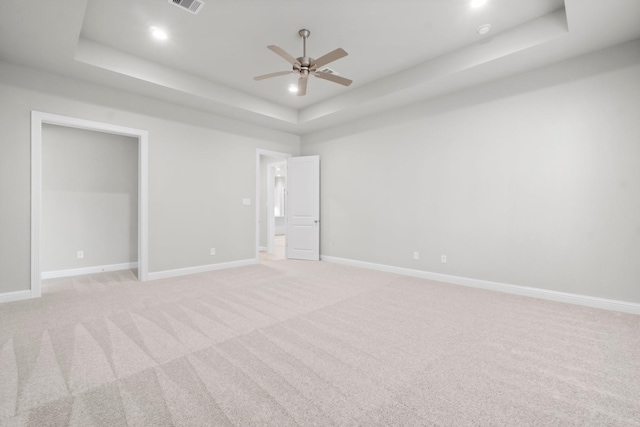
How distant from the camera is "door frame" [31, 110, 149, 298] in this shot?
3.51 m

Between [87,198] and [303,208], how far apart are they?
405 cm

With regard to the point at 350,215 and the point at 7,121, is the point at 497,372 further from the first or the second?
the point at 7,121

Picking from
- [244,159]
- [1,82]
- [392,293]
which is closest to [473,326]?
[392,293]

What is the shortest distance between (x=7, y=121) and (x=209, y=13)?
2782 millimetres

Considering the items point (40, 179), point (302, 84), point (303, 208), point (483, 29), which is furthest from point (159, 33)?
point (303, 208)

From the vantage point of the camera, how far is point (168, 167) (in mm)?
4625

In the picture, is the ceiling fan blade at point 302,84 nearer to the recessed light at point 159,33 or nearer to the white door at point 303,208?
the recessed light at point 159,33

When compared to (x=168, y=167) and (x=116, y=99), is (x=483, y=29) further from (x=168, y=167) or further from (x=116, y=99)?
(x=116, y=99)

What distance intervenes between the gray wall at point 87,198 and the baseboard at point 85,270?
7 cm

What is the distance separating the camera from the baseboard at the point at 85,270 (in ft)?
15.5

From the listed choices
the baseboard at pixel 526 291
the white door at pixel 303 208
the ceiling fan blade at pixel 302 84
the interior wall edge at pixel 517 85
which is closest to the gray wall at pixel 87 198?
the white door at pixel 303 208

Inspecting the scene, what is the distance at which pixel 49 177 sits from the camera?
4785 mm

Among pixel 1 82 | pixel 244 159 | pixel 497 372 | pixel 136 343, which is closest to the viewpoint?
pixel 497 372

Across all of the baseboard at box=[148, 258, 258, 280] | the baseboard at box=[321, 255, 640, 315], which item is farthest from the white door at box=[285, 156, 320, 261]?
the baseboard at box=[321, 255, 640, 315]
